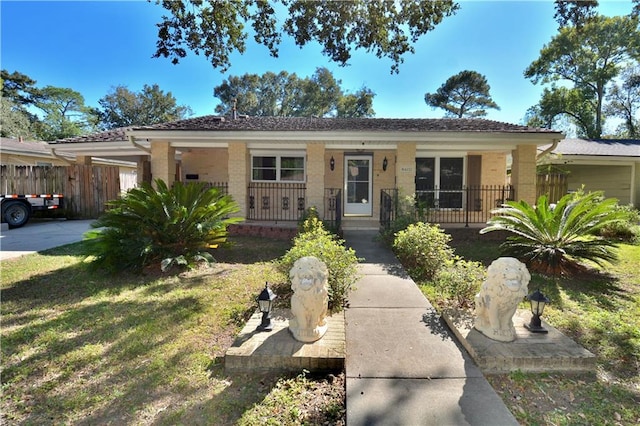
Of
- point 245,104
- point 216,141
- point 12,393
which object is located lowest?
point 12,393

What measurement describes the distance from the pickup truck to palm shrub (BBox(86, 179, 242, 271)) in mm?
7781

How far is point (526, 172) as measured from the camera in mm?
9719

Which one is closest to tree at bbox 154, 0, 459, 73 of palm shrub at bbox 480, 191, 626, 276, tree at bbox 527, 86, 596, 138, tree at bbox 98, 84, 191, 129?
palm shrub at bbox 480, 191, 626, 276

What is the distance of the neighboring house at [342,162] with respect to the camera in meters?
9.49

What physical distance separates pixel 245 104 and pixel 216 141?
1196 inches

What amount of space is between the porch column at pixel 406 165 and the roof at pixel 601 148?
878cm

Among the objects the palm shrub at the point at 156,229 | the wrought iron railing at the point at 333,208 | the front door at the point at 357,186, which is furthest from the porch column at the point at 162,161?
the front door at the point at 357,186

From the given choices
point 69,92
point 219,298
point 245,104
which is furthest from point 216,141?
point 69,92

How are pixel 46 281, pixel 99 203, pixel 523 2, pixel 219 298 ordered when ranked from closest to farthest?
pixel 219 298
pixel 46 281
pixel 523 2
pixel 99 203

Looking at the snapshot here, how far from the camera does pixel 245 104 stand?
37750 millimetres

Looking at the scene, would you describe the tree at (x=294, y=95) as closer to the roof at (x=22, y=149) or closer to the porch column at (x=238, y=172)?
the roof at (x=22, y=149)

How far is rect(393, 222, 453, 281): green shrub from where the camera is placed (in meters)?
5.75

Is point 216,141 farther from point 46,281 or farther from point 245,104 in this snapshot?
point 245,104

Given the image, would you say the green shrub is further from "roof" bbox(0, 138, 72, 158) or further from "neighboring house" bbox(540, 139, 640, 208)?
"roof" bbox(0, 138, 72, 158)
